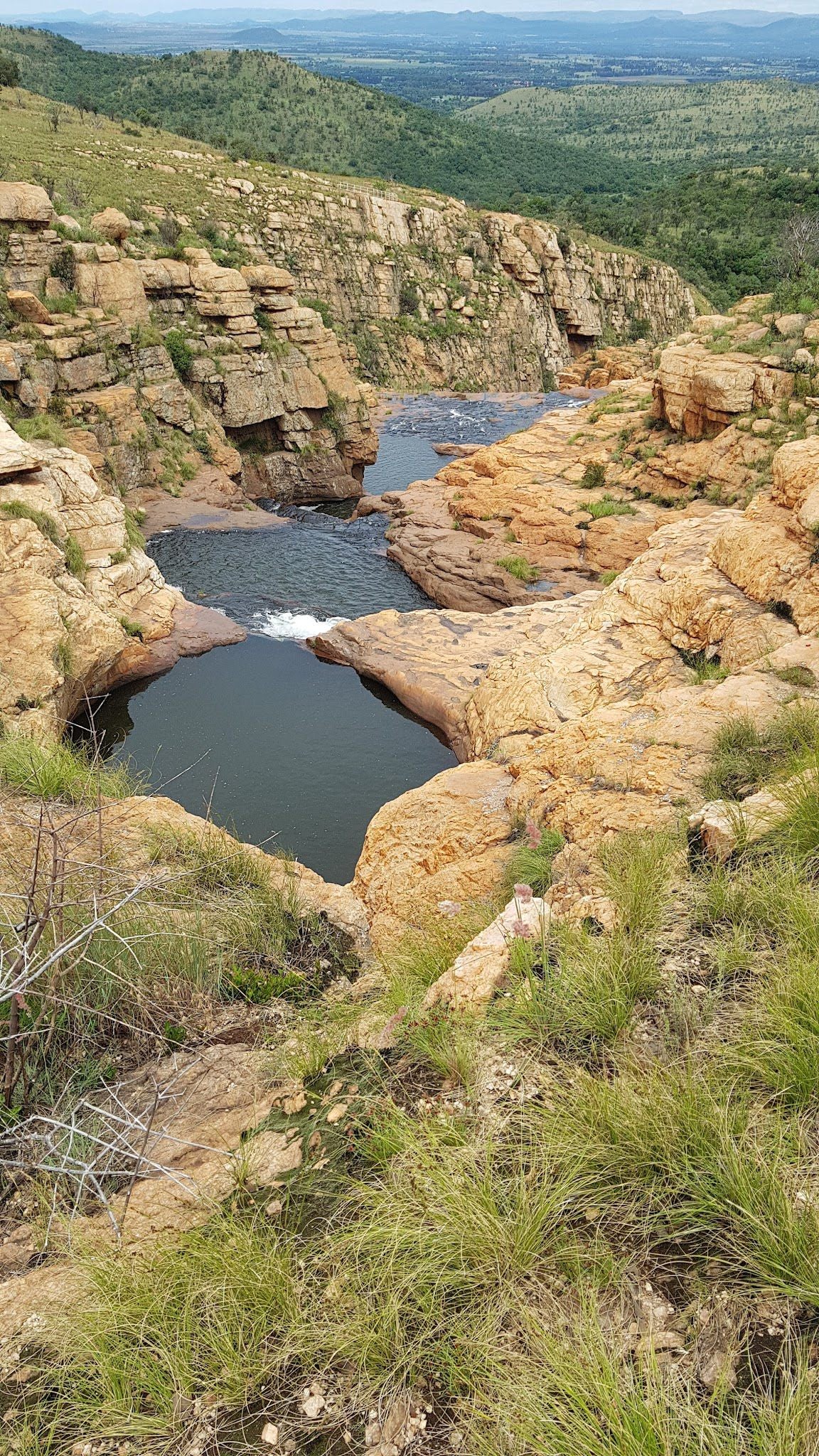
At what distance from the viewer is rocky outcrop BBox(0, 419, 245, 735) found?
36.5 ft

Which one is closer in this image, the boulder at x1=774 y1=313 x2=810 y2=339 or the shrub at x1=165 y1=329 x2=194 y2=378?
the boulder at x1=774 y1=313 x2=810 y2=339

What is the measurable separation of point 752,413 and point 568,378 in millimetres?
28394

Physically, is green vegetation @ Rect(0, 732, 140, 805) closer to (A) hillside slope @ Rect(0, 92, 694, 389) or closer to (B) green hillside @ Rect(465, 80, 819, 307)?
(A) hillside slope @ Rect(0, 92, 694, 389)

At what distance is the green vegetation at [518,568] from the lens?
17.8 meters

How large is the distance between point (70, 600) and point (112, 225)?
17.4m

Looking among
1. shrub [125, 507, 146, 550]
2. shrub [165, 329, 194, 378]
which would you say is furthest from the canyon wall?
shrub [125, 507, 146, 550]

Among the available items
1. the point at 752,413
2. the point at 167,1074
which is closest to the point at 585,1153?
the point at 167,1074

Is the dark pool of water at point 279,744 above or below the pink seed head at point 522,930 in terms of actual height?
below

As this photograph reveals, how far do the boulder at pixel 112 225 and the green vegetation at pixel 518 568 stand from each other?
1540 centimetres

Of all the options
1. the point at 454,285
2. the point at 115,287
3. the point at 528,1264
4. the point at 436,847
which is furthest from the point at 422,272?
the point at 528,1264

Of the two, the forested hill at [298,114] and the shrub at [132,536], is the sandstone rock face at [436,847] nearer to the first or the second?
the shrub at [132,536]

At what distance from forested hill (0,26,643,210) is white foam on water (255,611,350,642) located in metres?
51.0

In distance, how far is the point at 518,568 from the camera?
1784cm

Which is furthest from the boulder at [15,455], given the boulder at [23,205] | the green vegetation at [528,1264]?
the green vegetation at [528,1264]
